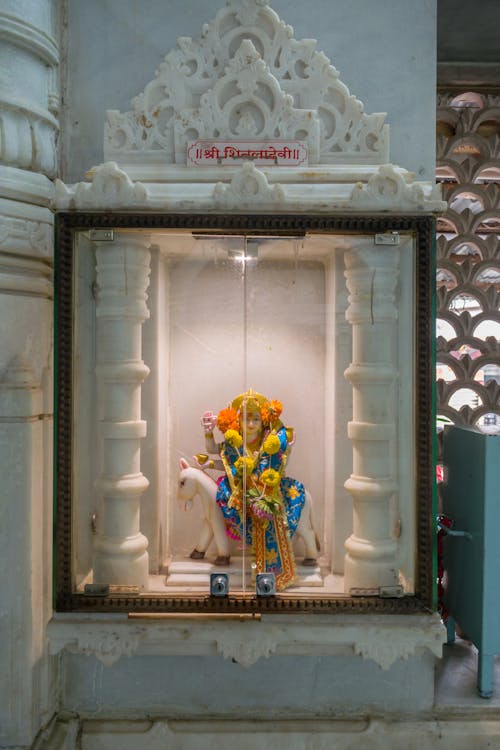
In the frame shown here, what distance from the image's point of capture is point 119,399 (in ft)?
6.19

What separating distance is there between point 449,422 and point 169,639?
1551 mm

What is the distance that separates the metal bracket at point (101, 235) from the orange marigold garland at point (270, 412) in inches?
28.8

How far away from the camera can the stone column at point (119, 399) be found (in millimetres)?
1859

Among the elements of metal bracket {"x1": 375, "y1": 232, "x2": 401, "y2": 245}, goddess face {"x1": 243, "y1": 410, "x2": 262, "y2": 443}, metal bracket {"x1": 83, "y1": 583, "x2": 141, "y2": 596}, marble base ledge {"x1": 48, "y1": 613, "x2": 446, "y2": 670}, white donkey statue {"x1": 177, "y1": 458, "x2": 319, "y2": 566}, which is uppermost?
metal bracket {"x1": 375, "y1": 232, "x2": 401, "y2": 245}

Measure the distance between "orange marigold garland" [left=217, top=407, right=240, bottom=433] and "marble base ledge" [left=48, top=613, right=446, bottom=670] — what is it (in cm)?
60

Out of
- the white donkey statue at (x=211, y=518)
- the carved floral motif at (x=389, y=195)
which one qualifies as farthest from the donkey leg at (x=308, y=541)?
the carved floral motif at (x=389, y=195)

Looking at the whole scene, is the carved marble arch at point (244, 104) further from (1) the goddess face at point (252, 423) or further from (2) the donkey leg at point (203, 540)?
(2) the donkey leg at point (203, 540)

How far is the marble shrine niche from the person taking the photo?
Result: 1781mm

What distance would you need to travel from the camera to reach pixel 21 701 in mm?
1869

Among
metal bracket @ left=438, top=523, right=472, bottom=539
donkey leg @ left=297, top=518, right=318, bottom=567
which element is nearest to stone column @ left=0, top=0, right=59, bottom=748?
donkey leg @ left=297, top=518, right=318, bottom=567

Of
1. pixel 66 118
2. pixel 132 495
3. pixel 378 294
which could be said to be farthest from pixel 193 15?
pixel 132 495

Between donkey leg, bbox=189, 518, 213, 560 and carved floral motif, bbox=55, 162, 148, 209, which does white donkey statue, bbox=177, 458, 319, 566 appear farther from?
carved floral motif, bbox=55, 162, 148, 209

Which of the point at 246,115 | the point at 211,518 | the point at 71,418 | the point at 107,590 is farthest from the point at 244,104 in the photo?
the point at 107,590

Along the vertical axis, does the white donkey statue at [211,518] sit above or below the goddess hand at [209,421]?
below
